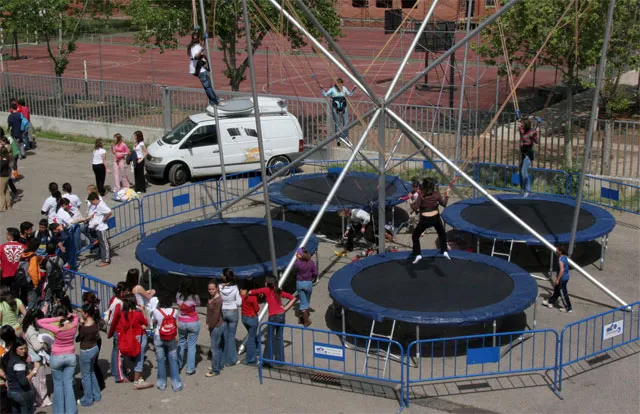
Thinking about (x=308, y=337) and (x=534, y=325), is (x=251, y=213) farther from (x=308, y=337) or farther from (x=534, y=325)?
(x=534, y=325)

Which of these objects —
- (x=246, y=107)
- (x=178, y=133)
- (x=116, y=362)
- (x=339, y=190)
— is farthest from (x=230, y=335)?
(x=246, y=107)

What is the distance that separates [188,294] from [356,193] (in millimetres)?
7441

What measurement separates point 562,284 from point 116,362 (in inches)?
249

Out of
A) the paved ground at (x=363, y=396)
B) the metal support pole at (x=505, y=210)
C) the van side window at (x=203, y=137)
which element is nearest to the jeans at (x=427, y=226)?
the metal support pole at (x=505, y=210)

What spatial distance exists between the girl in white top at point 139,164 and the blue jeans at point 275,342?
8590mm

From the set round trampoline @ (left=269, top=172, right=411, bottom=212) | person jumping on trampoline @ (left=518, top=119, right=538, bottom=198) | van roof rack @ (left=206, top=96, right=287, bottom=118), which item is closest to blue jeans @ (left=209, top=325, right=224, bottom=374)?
round trampoline @ (left=269, top=172, right=411, bottom=212)

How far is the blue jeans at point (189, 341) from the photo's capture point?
10.2 meters

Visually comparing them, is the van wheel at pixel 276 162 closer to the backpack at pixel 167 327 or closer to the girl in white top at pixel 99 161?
the girl in white top at pixel 99 161

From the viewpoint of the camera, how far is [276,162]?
1980 cm

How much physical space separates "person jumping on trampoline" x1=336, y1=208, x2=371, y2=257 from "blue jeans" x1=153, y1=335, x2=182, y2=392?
212 inches

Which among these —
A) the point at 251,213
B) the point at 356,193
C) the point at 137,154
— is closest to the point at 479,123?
the point at 356,193

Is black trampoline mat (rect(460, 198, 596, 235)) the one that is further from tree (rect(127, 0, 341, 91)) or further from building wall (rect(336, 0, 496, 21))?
building wall (rect(336, 0, 496, 21))

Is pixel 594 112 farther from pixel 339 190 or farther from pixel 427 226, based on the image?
pixel 339 190

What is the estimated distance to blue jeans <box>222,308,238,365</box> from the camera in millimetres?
10461
